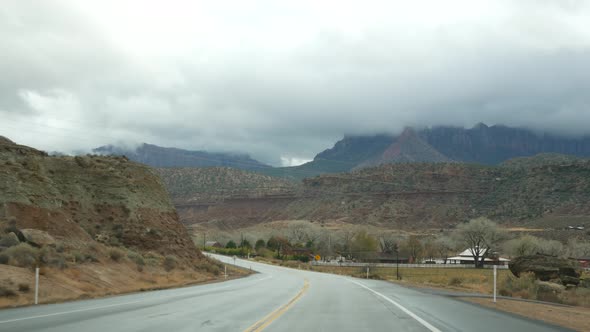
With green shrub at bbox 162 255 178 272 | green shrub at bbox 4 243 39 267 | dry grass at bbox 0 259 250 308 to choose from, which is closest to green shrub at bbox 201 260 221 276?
green shrub at bbox 162 255 178 272

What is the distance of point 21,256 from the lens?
26641 millimetres

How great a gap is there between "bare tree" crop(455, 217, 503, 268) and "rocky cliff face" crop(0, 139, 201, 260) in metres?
67.5

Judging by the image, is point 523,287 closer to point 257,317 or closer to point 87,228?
point 257,317

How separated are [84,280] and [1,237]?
5.24 meters

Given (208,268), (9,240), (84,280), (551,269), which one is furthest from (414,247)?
(9,240)

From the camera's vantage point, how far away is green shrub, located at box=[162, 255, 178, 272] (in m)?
41.9

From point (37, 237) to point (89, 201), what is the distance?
48.9 feet

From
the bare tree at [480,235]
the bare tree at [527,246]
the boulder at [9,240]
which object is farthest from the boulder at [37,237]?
the bare tree at [480,235]

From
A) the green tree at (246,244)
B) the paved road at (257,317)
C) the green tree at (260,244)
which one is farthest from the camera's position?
the green tree at (246,244)

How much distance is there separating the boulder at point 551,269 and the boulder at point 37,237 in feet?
99.6

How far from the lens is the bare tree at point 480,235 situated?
103500mm

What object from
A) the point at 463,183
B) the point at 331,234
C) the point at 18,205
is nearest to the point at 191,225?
the point at 331,234

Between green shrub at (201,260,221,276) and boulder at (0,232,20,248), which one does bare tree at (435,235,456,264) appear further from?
boulder at (0,232,20,248)

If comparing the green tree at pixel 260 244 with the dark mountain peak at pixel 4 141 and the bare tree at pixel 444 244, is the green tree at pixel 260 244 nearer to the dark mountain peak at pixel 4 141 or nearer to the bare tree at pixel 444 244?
the bare tree at pixel 444 244
